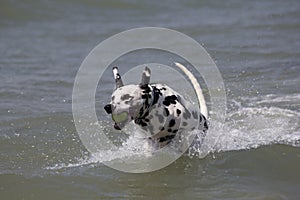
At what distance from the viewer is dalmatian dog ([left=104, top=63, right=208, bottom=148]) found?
18.8 ft

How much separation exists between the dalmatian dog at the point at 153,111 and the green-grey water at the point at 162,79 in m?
0.53

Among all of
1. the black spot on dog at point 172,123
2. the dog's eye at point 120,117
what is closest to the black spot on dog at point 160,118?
the black spot on dog at point 172,123

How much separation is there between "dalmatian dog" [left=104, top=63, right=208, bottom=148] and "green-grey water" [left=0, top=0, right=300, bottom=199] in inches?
20.9

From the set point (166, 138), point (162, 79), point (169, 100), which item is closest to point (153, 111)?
point (169, 100)

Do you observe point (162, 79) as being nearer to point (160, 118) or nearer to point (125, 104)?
point (160, 118)

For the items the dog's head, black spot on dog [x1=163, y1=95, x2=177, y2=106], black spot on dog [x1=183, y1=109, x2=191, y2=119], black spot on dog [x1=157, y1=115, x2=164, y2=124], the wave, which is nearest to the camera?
the dog's head

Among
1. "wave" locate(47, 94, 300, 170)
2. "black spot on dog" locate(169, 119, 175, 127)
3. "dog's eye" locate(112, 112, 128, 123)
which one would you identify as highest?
"dog's eye" locate(112, 112, 128, 123)

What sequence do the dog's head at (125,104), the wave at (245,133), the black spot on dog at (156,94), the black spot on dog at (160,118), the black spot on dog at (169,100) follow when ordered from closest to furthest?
the dog's head at (125,104), the black spot on dog at (156,94), the black spot on dog at (160,118), the black spot on dog at (169,100), the wave at (245,133)

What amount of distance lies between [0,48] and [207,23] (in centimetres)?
477

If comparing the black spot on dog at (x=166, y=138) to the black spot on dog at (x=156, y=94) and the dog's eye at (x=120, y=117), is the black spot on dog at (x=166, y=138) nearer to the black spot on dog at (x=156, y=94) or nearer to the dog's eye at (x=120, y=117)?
the black spot on dog at (x=156, y=94)

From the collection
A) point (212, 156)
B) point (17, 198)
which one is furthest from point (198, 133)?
point (17, 198)

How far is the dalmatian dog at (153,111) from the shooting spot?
18.8ft

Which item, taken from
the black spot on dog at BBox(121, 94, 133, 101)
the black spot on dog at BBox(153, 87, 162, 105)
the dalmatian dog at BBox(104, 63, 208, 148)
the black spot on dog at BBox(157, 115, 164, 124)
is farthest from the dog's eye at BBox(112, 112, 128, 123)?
the black spot on dog at BBox(157, 115, 164, 124)

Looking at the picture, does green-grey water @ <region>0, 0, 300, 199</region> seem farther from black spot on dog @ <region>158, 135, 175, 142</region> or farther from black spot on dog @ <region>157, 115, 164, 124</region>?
black spot on dog @ <region>157, 115, 164, 124</region>
